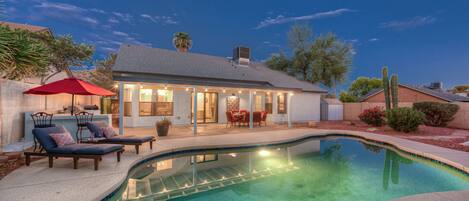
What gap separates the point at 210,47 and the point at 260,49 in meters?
22.0

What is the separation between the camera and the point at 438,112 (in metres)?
14.3

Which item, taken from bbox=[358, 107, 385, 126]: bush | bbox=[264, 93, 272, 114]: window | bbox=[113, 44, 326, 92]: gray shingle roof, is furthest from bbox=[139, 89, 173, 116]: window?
bbox=[358, 107, 385, 126]: bush

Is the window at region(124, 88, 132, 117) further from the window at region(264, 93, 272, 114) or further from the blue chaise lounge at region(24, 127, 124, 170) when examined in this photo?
the window at region(264, 93, 272, 114)

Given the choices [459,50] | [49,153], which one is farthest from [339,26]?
[49,153]

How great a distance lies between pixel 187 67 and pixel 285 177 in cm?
1120

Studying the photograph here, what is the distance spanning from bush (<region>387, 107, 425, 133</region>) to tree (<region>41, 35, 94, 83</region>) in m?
20.4

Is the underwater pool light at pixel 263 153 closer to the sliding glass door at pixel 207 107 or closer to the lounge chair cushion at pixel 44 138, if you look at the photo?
the lounge chair cushion at pixel 44 138

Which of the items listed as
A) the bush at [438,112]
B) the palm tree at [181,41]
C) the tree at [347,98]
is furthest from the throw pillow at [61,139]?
the tree at [347,98]

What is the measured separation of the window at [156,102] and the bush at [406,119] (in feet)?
42.3

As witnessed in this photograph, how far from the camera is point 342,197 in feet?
14.8

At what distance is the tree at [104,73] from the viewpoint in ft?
67.1

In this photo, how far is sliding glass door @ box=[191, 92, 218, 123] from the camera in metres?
14.3

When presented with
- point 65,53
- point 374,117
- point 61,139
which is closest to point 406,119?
point 374,117

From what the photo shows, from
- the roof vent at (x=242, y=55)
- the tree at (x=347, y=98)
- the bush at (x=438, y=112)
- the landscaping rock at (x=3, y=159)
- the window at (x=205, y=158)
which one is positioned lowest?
the window at (x=205, y=158)
